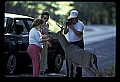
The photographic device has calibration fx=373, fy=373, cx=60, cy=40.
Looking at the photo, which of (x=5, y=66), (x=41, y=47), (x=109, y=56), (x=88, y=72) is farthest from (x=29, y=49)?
(x=109, y=56)

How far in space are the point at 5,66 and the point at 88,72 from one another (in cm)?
137

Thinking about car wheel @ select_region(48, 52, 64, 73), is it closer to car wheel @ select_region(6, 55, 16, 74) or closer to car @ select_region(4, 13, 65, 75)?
car @ select_region(4, 13, 65, 75)

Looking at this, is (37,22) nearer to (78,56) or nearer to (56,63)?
(78,56)

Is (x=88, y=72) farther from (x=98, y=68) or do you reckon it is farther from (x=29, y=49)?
(x=29, y=49)

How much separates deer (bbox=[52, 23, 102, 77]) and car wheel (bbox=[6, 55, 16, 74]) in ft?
2.68

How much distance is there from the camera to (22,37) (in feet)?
21.0

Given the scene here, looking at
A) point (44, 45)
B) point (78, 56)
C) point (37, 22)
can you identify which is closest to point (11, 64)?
point (44, 45)

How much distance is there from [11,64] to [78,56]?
1155mm

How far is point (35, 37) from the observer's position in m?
6.15

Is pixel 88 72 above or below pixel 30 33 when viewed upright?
below

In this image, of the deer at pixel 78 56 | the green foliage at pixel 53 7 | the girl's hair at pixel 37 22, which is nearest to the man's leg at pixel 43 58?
the deer at pixel 78 56

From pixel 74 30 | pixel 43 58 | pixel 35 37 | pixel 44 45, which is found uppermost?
pixel 74 30
